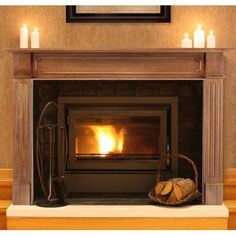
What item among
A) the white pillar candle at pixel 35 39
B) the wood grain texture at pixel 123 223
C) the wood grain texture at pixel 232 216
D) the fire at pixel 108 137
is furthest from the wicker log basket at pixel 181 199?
the white pillar candle at pixel 35 39

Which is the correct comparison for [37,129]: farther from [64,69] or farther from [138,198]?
[138,198]

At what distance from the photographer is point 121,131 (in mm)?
3961

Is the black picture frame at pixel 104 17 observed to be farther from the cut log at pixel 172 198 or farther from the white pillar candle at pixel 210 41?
the cut log at pixel 172 198

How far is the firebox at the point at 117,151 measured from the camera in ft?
12.9

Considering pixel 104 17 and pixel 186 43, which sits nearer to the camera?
pixel 186 43

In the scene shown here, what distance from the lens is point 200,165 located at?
12.5 ft

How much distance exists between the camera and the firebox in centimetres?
394

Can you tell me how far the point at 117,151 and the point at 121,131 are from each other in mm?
157

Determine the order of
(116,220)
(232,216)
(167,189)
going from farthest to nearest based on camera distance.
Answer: (232,216), (167,189), (116,220)

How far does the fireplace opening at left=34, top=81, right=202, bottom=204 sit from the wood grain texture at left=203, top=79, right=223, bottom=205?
26 cm

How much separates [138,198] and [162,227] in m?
0.39

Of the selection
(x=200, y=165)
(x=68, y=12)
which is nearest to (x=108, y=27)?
(x=68, y=12)

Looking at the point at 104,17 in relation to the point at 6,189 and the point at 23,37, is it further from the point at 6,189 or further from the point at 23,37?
the point at 6,189

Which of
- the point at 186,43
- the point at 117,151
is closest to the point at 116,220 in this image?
the point at 117,151
